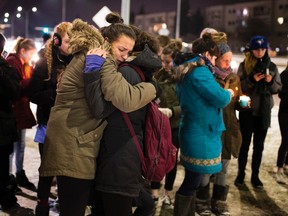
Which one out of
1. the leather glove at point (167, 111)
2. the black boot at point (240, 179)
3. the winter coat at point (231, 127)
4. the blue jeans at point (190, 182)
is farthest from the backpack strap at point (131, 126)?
the black boot at point (240, 179)

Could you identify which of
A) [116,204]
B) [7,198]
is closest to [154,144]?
[116,204]

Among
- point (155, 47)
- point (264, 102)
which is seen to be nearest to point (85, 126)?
point (155, 47)

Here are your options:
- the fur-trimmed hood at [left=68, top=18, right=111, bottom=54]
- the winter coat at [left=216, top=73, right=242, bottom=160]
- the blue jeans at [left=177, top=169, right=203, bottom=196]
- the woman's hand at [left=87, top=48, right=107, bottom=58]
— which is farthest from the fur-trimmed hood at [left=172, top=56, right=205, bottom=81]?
the woman's hand at [left=87, top=48, right=107, bottom=58]

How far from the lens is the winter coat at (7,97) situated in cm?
430

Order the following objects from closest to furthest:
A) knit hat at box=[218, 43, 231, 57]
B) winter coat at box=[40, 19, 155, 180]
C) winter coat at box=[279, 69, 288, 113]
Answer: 1. winter coat at box=[40, 19, 155, 180]
2. knit hat at box=[218, 43, 231, 57]
3. winter coat at box=[279, 69, 288, 113]

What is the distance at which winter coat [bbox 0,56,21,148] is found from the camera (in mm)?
4297

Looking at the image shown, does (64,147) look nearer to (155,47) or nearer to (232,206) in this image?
(155,47)

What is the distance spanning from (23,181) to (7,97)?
1.56 meters

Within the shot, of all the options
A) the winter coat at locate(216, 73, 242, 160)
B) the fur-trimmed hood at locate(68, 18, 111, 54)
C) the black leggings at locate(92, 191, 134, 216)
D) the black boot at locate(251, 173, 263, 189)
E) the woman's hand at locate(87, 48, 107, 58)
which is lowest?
the black boot at locate(251, 173, 263, 189)

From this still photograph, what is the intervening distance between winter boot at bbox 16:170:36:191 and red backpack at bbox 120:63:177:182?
2.86m

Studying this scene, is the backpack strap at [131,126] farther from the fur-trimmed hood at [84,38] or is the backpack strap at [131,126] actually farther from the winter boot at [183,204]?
the winter boot at [183,204]

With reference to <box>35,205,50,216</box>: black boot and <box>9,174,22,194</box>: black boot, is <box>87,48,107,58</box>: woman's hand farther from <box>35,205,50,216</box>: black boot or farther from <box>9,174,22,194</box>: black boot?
<box>9,174,22,194</box>: black boot

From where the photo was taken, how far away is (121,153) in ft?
9.30

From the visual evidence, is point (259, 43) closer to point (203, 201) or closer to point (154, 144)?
point (203, 201)
